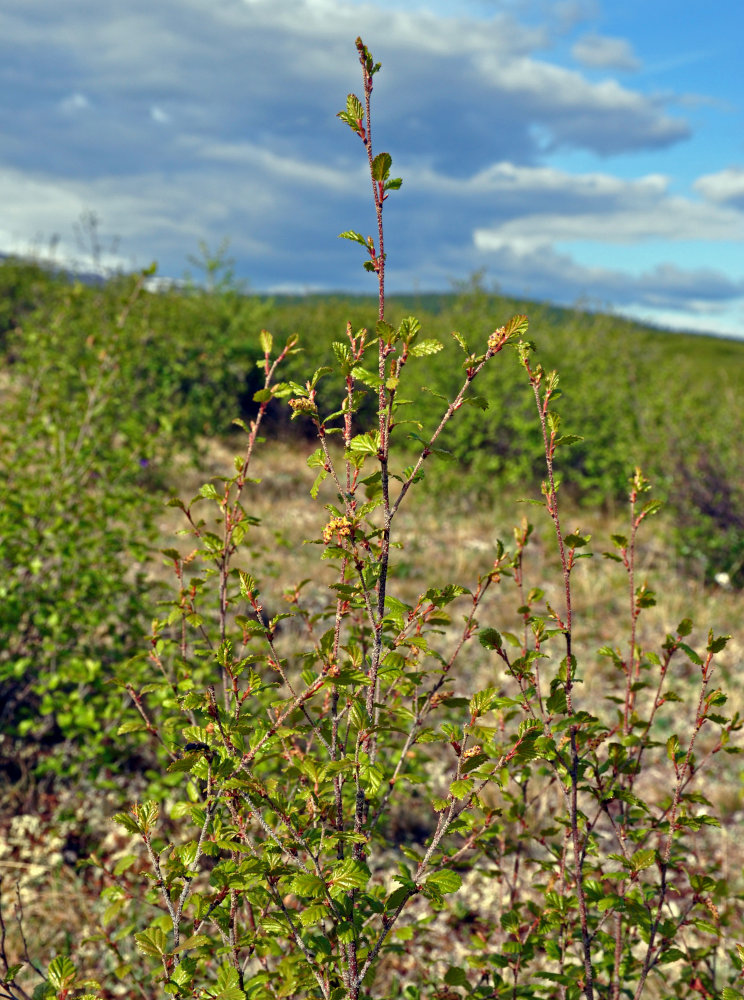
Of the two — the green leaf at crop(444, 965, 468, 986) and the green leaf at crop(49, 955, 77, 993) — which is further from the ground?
the green leaf at crop(49, 955, 77, 993)

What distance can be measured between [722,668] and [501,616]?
5.49 ft

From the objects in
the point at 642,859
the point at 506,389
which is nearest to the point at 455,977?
the point at 642,859

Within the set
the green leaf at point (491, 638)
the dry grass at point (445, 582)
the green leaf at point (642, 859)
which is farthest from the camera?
the dry grass at point (445, 582)

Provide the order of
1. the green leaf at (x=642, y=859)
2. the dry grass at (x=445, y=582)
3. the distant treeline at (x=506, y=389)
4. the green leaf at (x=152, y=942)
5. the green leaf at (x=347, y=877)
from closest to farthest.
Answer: the green leaf at (x=347, y=877)
the green leaf at (x=152, y=942)
the green leaf at (x=642, y=859)
the dry grass at (x=445, y=582)
the distant treeline at (x=506, y=389)

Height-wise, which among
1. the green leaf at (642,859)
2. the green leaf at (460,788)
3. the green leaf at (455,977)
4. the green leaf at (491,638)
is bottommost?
Result: the green leaf at (455,977)

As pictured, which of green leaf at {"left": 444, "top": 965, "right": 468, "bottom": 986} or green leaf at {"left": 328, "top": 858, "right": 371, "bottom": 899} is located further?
green leaf at {"left": 444, "top": 965, "right": 468, "bottom": 986}

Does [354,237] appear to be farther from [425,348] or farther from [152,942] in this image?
[152,942]

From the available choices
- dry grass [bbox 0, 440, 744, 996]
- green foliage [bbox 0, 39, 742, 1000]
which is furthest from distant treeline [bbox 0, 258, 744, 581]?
green foliage [bbox 0, 39, 742, 1000]

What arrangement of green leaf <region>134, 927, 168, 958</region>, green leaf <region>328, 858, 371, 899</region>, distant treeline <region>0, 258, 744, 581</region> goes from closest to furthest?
green leaf <region>328, 858, 371, 899</region>, green leaf <region>134, 927, 168, 958</region>, distant treeline <region>0, 258, 744, 581</region>

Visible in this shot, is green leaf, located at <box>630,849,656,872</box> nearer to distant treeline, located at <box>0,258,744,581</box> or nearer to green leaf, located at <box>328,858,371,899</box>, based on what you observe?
green leaf, located at <box>328,858,371,899</box>

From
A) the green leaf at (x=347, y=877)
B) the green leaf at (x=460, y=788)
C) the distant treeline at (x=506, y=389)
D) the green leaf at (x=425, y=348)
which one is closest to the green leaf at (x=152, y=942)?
Answer: the green leaf at (x=347, y=877)

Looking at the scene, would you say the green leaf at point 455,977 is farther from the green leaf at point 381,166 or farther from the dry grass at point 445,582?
the green leaf at point 381,166

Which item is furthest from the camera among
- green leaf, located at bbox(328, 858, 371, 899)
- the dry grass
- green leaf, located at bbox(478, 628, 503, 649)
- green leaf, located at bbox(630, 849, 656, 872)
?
the dry grass

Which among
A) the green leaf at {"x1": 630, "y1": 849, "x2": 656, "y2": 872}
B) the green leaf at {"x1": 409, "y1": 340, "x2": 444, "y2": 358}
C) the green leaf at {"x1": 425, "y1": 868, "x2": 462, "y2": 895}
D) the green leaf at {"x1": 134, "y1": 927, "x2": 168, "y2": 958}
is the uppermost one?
the green leaf at {"x1": 409, "y1": 340, "x2": 444, "y2": 358}
